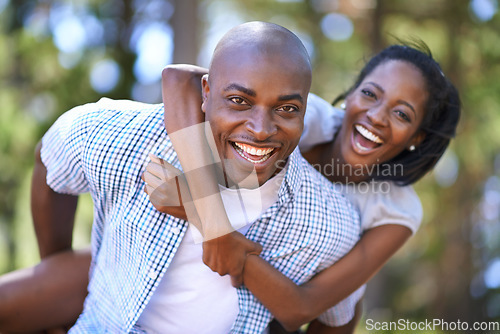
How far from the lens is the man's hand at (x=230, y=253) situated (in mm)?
1998

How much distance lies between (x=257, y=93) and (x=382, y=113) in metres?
1.05

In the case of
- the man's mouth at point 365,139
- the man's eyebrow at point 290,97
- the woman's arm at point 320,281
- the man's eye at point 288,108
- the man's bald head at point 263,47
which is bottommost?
the woman's arm at point 320,281

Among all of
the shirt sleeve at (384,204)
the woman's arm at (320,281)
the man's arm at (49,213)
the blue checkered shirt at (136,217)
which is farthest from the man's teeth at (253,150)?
the man's arm at (49,213)

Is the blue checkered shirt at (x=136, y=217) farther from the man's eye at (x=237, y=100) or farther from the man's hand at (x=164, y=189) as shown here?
the man's eye at (x=237, y=100)

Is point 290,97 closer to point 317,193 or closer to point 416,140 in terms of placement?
point 317,193

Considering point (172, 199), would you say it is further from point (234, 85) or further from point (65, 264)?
point (65, 264)

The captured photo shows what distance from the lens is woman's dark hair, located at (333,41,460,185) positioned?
2830 mm

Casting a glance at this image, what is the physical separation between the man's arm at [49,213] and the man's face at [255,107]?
2.98 ft

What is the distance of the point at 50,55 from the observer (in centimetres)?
668

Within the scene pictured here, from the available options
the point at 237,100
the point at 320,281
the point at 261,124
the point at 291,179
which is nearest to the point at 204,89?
the point at 237,100

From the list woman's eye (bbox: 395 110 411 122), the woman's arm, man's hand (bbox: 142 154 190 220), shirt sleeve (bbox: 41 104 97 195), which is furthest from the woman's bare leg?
woman's eye (bbox: 395 110 411 122)

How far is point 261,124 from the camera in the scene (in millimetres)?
1891

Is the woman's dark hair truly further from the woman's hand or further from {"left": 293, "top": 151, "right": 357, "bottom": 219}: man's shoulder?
the woman's hand

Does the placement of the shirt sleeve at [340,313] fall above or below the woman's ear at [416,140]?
below
